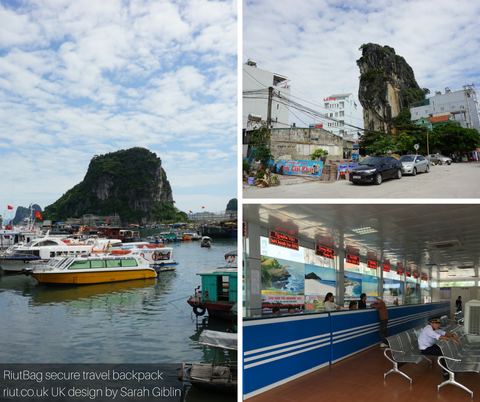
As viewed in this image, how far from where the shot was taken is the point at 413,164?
7.35 m

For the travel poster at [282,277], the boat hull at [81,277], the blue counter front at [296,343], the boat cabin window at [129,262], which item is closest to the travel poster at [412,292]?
the travel poster at [282,277]

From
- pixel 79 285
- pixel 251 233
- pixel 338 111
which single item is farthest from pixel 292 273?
pixel 79 285

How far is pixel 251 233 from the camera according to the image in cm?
865

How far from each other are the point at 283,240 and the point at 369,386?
5.49 metres

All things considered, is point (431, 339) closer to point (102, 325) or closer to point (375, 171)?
point (375, 171)

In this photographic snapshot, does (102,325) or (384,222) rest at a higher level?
(384,222)

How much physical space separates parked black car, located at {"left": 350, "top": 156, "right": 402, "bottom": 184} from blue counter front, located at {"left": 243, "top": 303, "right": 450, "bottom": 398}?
2577mm

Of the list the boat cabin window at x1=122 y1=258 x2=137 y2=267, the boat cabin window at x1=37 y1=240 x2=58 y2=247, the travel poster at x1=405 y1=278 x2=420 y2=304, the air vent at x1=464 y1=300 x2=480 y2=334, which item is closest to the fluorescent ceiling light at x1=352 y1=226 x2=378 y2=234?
the air vent at x1=464 y1=300 x2=480 y2=334

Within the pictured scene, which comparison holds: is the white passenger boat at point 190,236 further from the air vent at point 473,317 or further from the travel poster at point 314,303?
the air vent at point 473,317

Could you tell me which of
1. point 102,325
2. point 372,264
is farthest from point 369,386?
point 102,325

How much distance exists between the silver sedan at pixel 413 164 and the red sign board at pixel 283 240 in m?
3.94

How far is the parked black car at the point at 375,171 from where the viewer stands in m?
6.62

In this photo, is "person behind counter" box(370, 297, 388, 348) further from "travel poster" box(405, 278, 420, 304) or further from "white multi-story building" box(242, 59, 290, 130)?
"travel poster" box(405, 278, 420, 304)

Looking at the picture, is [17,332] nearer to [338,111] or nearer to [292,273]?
[292,273]
